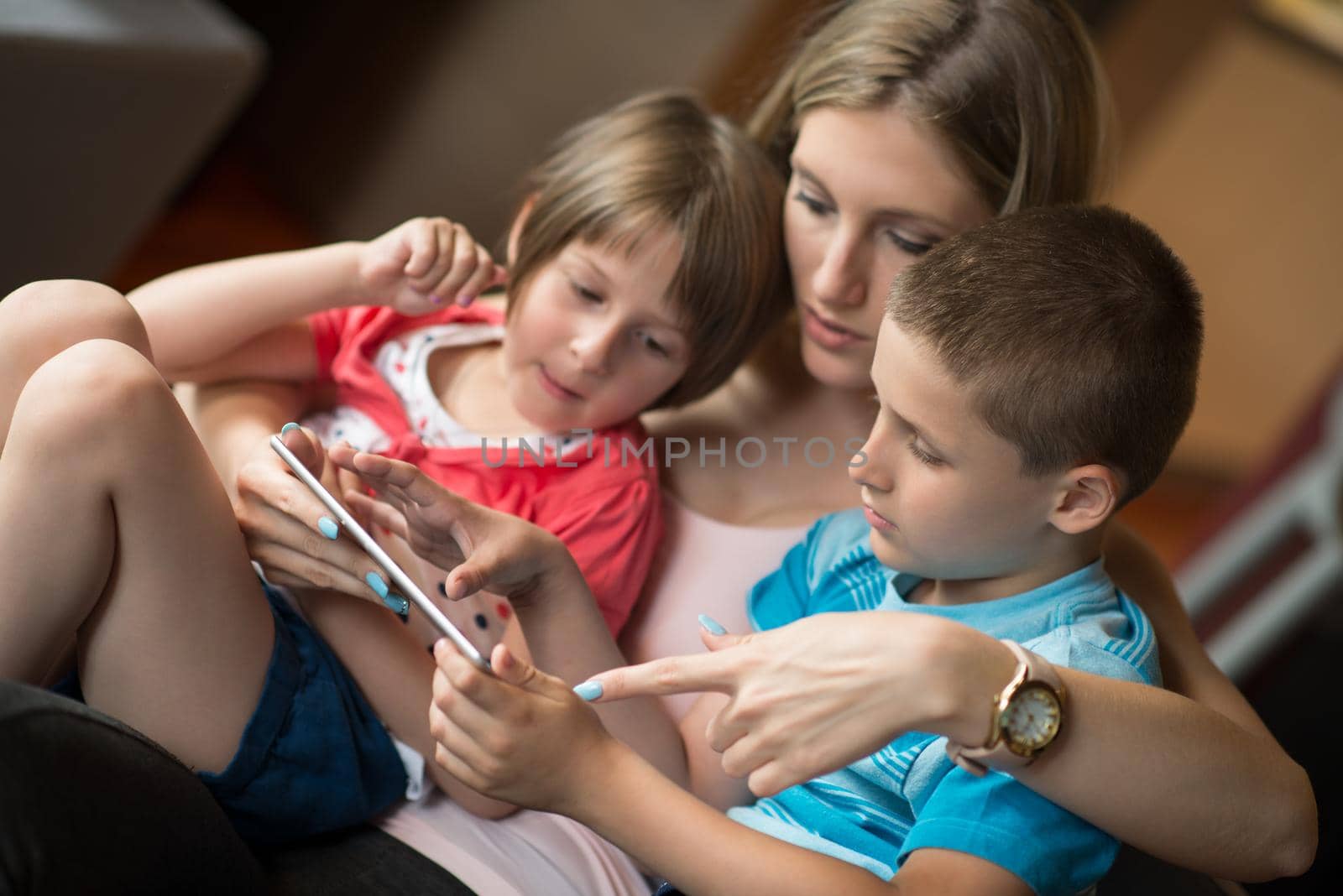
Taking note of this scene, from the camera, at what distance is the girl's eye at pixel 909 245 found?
3.82ft

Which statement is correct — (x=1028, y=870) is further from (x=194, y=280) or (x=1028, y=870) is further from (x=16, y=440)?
(x=194, y=280)

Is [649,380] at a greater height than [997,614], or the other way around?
[997,614]

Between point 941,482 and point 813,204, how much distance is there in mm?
410

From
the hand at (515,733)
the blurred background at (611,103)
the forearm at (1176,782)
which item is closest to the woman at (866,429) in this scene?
the forearm at (1176,782)

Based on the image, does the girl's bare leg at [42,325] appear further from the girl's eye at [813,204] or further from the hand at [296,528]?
the girl's eye at [813,204]

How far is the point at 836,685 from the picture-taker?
75 centimetres

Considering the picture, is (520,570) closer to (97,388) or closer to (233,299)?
(97,388)

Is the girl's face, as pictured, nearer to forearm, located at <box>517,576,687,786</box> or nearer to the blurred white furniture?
forearm, located at <box>517,576,687,786</box>

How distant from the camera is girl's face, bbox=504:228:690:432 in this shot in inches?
47.9

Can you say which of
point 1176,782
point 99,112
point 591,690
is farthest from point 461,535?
point 99,112

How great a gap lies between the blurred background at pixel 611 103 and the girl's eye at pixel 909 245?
33 cm

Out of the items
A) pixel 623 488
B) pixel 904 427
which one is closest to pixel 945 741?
pixel 904 427

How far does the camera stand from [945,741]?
0.89 metres

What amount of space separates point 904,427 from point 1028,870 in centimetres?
32
